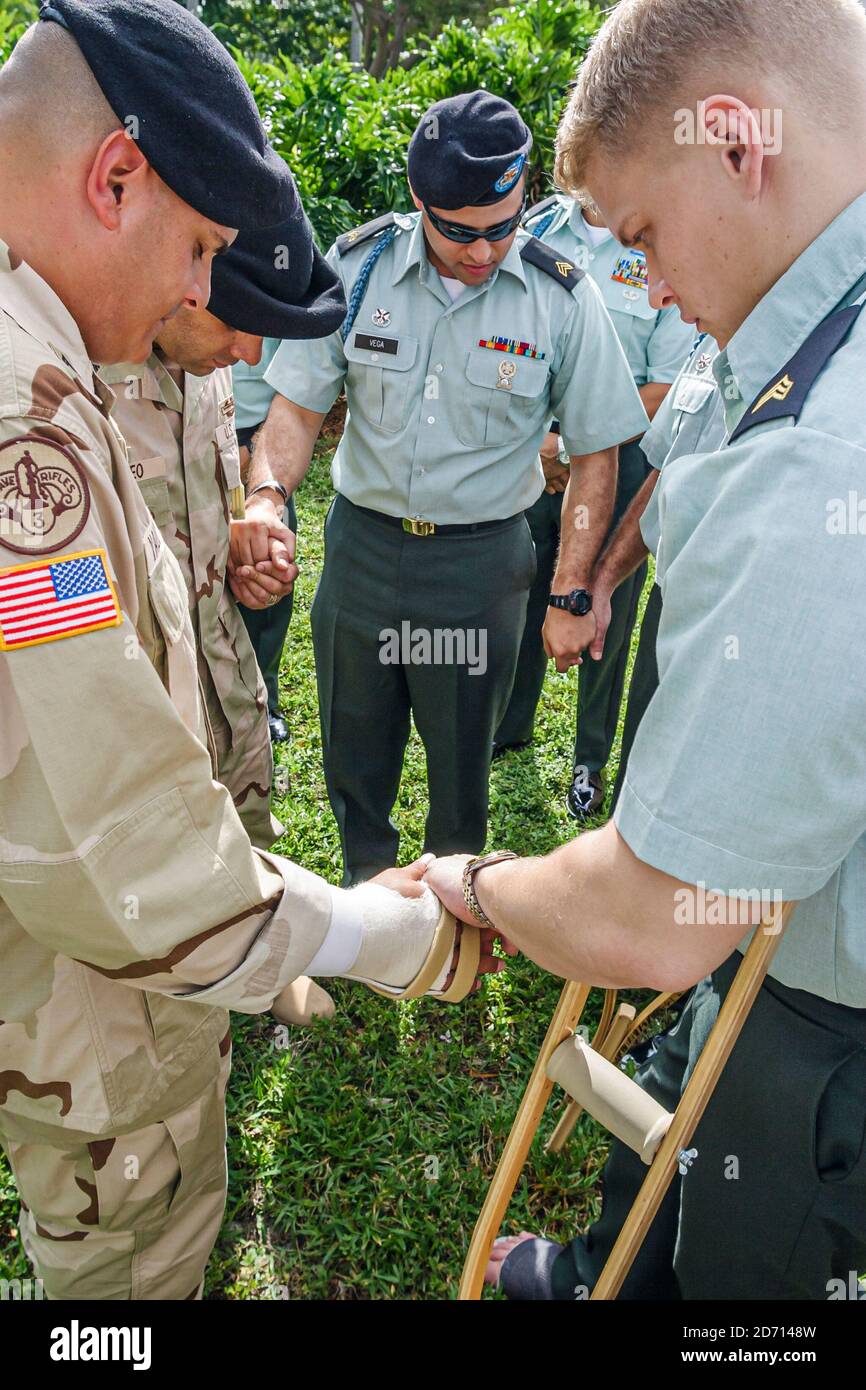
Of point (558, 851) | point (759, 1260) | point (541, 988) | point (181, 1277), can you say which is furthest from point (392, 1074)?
point (558, 851)

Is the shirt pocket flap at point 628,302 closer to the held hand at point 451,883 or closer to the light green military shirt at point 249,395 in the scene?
the light green military shirt at point 249,395

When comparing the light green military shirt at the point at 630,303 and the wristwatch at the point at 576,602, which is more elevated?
the light green military shirt at the point at 630,303

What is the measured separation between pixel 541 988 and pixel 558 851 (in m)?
2.04

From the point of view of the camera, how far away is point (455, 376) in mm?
3357

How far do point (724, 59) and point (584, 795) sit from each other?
135 inches

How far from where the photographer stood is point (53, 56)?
1.42m

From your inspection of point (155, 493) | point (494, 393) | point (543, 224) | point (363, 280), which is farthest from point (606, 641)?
point (155, 493)

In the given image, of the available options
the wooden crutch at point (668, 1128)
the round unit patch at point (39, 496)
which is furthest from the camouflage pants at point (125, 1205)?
the round unit patch at point (39, 496)

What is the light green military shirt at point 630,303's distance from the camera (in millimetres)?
4348

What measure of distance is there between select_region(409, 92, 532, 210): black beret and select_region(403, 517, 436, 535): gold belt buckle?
0.97 metres

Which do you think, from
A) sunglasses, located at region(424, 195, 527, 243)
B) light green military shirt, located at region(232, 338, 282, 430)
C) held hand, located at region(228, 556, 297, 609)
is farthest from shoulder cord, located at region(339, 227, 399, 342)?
light green military shirt, located at region(232, 338, 282, 430)

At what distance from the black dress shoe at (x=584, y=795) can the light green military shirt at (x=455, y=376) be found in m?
1.54

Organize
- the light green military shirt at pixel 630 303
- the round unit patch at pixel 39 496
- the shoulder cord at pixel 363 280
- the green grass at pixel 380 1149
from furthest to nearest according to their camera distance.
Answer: the light green military shirt at pixel 630 303, the shoulder cord at pixel 363 280, the green grass at pixel 380 1149, the round unit patch at pixel 39 496

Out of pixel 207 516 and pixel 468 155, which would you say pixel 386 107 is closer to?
pixel 468 155
